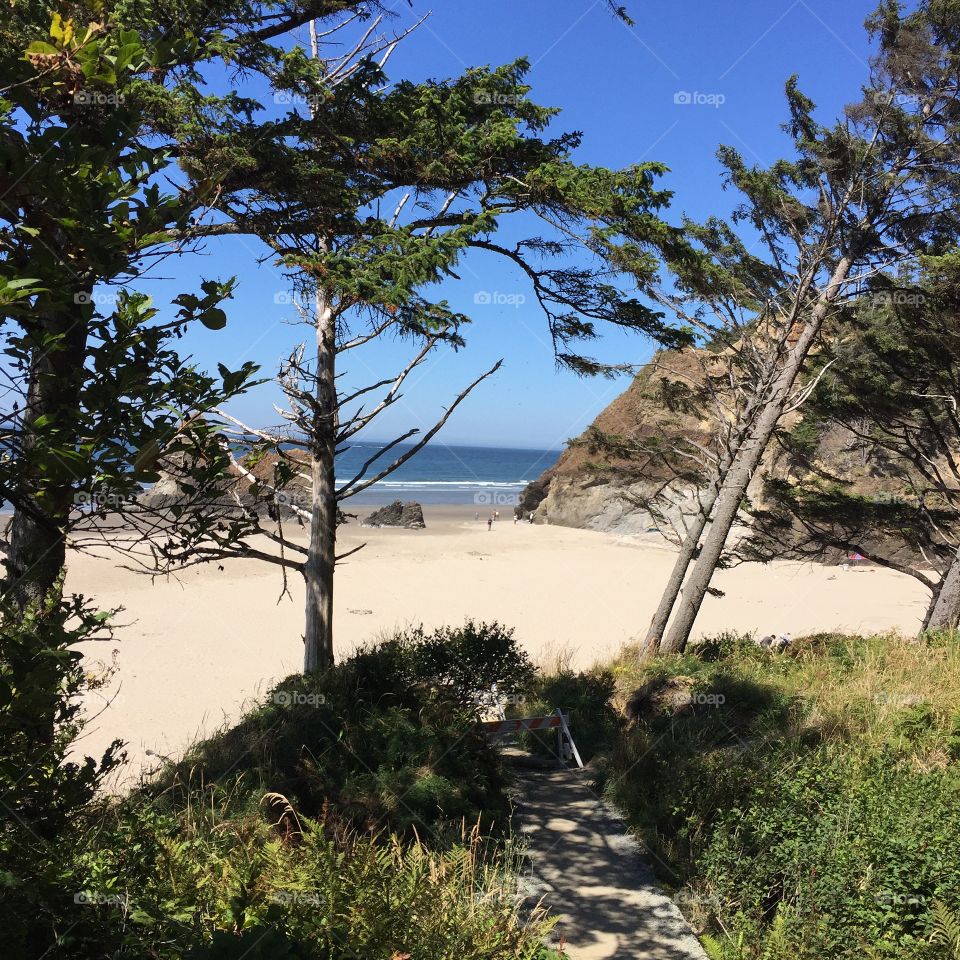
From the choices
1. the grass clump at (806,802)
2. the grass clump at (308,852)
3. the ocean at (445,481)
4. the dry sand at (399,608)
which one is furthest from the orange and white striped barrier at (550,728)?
the ocean at (445,481)

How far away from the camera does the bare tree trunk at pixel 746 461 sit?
10531 mm

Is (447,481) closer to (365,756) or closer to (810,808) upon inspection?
(365,756)

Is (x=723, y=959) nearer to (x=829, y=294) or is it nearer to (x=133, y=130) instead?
(x=133, y=130)

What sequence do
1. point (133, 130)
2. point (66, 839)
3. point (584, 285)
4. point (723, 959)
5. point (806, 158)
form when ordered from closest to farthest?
point (133, 130), point (66, 839), point (723, 959), point (584, 285), point (806, 158)

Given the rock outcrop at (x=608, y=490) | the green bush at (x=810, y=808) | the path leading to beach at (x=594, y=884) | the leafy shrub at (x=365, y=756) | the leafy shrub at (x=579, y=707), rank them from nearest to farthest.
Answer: the green bush at (x=810, y=808) < the path leading to beach at (x=594, y=884) < the leafy shrub at (x=365, y=756) < the leafy shrub at (x=579, y=707) < the rock outcrop at (x=608, y=490)

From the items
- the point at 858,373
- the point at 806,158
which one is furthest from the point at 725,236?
the point at 858,373

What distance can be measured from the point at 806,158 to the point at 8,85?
35.9ft

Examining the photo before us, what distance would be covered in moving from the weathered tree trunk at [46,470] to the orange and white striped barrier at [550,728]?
4697mm

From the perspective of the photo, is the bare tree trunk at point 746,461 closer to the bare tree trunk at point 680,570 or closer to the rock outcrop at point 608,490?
the bare tree trunk at point 680,570

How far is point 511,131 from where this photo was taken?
16.8 ft

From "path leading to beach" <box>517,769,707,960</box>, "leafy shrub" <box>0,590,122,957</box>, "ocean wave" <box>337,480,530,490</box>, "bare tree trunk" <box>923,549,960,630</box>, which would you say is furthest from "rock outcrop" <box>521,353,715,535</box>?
"leafy shrub" <box>0,590,122,957</box>

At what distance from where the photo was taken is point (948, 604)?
10969 millimetres

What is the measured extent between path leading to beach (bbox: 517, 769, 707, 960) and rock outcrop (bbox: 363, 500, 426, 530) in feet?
108

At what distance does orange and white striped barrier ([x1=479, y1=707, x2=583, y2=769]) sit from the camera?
7379 millimetres
